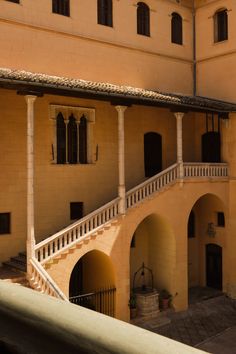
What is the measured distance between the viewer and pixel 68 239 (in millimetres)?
14617

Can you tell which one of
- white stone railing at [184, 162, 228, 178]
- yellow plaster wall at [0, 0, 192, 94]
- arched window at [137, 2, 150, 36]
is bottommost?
white stone railing at [184, 162, 228, 178]

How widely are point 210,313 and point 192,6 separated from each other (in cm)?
1489

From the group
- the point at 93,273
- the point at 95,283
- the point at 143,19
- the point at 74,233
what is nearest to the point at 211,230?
the point at 93,273

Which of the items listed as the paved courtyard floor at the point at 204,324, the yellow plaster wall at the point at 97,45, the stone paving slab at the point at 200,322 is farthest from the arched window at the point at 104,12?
the stone paving slab at the point at 200,322

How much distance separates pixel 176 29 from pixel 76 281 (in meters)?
12.9

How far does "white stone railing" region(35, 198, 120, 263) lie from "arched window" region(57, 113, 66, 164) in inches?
114

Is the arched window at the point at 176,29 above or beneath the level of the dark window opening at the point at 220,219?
above

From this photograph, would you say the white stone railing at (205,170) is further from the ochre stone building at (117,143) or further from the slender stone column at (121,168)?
the slender stone column at (121,168)

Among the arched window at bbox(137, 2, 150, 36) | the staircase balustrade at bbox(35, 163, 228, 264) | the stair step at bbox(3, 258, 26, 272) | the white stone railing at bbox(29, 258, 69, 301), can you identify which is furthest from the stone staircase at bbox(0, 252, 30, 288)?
the arched window at bbox(137, 2, 150, 36)

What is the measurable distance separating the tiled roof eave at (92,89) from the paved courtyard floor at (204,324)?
861 centimetres

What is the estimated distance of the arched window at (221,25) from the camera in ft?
68.8

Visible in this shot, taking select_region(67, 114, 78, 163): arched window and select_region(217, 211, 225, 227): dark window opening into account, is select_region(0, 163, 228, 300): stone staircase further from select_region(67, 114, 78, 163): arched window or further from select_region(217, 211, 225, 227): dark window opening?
select_region(217, 211, 225, 227): dark window opening

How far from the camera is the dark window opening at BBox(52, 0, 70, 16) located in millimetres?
16984

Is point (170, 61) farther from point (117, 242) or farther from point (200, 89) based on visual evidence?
point (117, 242)
